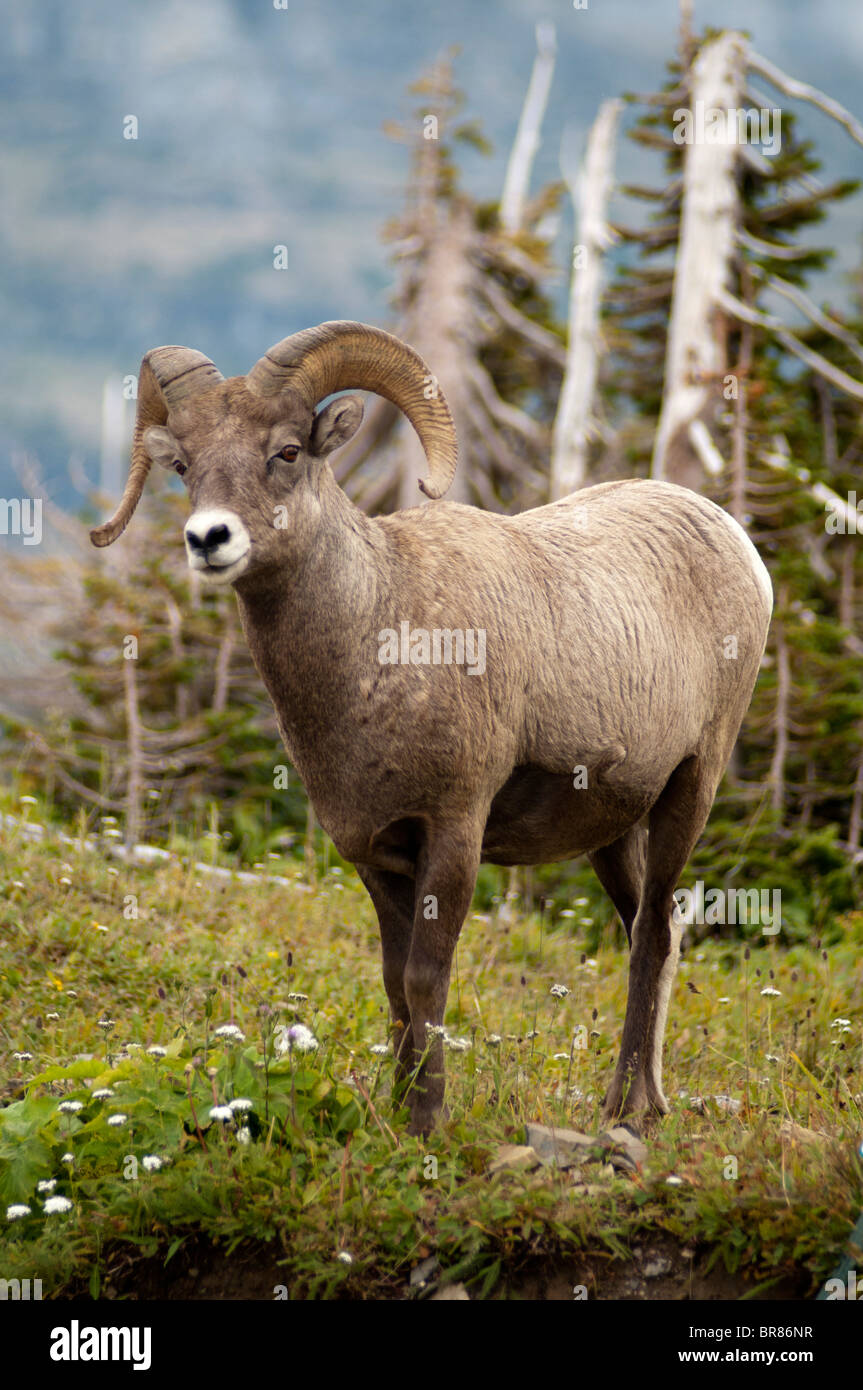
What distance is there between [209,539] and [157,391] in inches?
40.5

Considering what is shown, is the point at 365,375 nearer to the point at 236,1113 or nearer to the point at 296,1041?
the point at 296,1041

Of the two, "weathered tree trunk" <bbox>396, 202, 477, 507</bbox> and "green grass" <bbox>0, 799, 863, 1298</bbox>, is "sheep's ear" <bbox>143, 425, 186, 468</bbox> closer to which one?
"green grass" <bbox>0, 799, 863, 1298</bbox>

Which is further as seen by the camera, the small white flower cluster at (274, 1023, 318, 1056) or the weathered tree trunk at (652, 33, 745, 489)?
the weathered tree trunk at (652, 33, 745, 489)

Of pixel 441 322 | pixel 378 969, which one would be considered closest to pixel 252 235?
pixel 441 322

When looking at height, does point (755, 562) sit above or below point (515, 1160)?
above

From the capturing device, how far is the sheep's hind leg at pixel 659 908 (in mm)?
5270

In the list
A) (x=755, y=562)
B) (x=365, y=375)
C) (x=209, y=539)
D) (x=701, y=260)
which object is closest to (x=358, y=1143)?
(x=209, y=539)

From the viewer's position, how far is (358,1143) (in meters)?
4.25

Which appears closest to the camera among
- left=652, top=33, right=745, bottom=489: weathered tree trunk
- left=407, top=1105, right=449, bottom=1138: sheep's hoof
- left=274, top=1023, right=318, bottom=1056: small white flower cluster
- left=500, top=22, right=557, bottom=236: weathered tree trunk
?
left=274, top=1023, right=318, bottom=1056: small white flower cluster

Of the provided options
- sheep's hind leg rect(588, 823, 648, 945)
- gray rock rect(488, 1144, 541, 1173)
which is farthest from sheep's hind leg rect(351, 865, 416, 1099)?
sheep's hind leg rect(588, 823, 648, 945)

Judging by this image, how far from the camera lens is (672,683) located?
16.6 ft

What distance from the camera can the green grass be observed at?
13.0 ft

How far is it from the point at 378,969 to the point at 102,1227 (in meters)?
3.05
